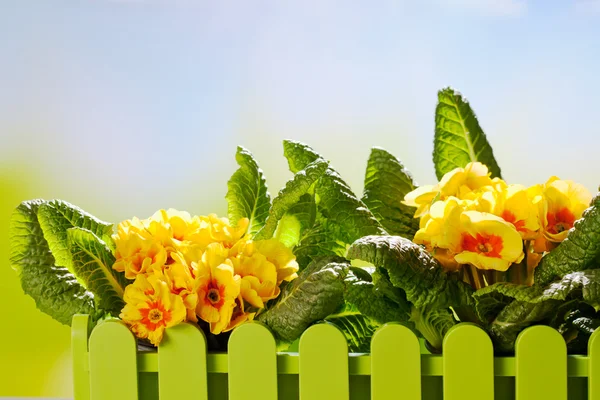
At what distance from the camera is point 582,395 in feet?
3.01

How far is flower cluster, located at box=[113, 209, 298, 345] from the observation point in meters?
0.94

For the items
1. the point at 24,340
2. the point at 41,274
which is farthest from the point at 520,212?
the point at 24,340

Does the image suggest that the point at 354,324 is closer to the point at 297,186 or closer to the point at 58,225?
the point at 297,186

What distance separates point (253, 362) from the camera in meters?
0.92

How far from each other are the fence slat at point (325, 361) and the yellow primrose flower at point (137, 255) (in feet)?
0.77

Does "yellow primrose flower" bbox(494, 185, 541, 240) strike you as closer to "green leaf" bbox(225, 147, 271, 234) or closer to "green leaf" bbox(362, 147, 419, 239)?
"green leaf" bbox(362, 147, 419, 239)

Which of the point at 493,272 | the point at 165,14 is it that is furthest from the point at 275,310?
the point at 165,14

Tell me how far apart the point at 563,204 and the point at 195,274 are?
1.69 feet

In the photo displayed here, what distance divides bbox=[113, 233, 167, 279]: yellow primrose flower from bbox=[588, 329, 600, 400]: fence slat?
0.56 meters

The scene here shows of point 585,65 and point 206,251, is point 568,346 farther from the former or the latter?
point 585,65

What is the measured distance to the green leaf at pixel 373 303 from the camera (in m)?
0.96

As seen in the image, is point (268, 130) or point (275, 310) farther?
point (268, 130)

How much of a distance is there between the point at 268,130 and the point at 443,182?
4.37ft

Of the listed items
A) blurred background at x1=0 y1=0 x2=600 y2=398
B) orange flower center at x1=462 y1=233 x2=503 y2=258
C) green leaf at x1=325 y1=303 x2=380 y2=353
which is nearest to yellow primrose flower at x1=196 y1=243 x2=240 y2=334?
green leaf at x1=325 y1=303 x2=380 y2=353
